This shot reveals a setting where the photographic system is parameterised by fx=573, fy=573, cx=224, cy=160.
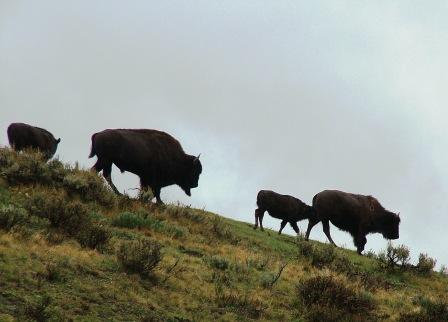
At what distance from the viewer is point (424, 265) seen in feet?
55.2

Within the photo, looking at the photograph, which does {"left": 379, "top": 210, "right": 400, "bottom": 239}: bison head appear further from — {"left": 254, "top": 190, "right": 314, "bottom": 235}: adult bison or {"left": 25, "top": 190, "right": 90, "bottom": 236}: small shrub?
{"left": 25, "top": 190, "right": 90, "bottom": 236}: small shrub

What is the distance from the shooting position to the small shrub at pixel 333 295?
9773 millimetres

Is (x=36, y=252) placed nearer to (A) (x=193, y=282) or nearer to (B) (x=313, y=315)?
(A) (x=193, y=282)

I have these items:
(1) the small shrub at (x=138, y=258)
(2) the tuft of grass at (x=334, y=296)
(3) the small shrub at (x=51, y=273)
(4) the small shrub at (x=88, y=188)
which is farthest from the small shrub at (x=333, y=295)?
(4) the small shrub at (x=88, y=188)

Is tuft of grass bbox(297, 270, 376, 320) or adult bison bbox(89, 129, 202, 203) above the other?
adult bison bbox(89, 129, 202, 203)

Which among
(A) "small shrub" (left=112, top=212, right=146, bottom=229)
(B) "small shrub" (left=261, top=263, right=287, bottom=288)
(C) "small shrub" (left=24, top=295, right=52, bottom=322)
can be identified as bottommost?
(C) "small shrub" (left=24, top=295, right=52, bottom=322)

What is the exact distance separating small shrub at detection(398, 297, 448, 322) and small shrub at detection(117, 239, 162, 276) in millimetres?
4427

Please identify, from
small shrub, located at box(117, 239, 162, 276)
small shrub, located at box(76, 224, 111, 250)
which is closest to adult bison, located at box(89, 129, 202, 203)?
small shrub, located at box(76, 224, 111, 250)

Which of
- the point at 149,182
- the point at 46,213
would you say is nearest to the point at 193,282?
the point at 46,213

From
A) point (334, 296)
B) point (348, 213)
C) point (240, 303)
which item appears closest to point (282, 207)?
point (348, 213)

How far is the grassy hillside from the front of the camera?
752 cm

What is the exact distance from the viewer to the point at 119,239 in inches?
442

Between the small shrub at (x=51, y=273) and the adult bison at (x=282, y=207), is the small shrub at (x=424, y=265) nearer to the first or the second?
the adult bison at (x=282, y=207)

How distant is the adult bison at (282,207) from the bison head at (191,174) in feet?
14.7
